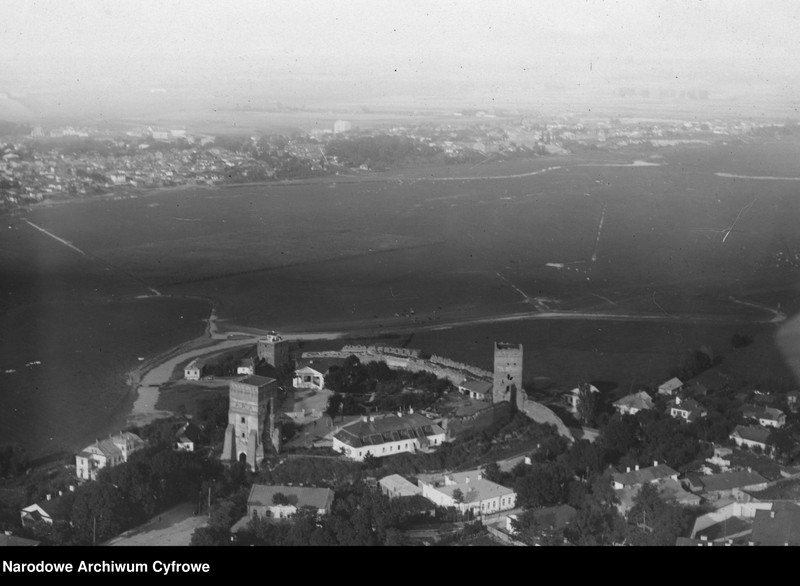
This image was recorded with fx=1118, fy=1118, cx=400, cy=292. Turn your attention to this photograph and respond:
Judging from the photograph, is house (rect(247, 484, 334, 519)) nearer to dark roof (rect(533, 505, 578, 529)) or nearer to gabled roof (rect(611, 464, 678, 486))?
dark roof (rect(533, 505, 578, 529))

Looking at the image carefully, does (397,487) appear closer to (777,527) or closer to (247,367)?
(777,527)

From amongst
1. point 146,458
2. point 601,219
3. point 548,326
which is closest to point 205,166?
point 601,219

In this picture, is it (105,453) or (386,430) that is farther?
(386,430)

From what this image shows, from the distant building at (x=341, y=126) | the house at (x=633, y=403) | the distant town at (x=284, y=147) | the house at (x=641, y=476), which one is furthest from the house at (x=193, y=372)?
the distant building at (x=341, y=126)

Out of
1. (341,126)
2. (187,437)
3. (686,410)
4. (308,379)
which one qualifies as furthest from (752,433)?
(341,126)

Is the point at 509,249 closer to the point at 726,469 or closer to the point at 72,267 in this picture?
the point at 72,267

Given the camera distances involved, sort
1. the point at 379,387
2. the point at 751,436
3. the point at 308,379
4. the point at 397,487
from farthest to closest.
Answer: the point at 308,379 < the point at 379,387 < the point at 751,436 < the point at 397,487

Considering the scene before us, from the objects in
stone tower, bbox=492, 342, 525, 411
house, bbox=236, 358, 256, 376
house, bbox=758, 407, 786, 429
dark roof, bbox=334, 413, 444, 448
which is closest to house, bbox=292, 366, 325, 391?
house, bbox=236, 358, 256, 376
